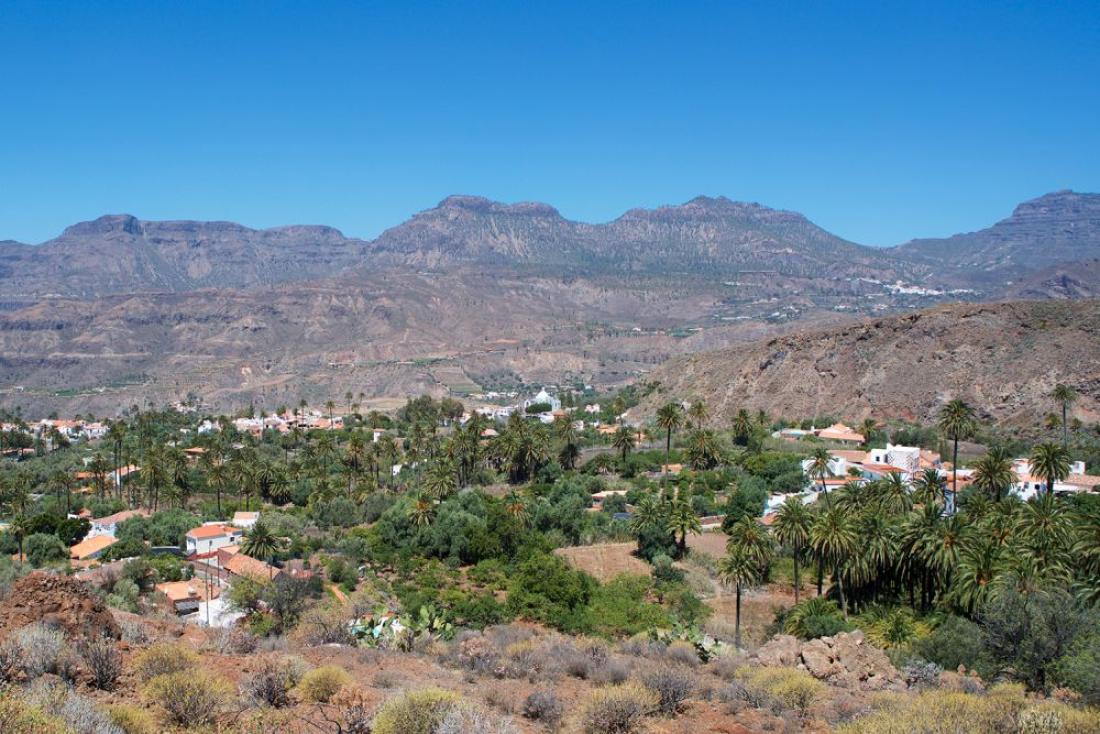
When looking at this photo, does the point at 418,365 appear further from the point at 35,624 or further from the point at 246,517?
the point at 35,624

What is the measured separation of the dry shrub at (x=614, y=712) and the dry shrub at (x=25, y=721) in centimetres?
644

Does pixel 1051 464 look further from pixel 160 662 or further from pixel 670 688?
pixel 160 662

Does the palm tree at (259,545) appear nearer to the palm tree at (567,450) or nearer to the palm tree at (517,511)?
the palm tree at (517,511)

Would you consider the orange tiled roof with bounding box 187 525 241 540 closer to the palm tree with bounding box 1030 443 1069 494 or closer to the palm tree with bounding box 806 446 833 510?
the palm tree with bounding box 806 446 833 510

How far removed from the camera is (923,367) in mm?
79750

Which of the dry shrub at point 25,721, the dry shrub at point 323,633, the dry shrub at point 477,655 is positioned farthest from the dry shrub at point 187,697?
the dry shrub at point 323,633

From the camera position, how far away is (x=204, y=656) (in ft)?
46.0

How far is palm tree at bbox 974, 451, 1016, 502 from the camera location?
38.6 m

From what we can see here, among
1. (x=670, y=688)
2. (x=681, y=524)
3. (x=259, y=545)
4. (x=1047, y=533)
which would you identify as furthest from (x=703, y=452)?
(x=670, y=688)

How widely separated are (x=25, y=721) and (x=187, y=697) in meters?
2.29

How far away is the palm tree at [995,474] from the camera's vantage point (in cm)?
3862

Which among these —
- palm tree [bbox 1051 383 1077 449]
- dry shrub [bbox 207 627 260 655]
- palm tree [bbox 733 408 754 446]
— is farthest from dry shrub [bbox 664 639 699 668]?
palm tree [bbox 733 408 754 446]

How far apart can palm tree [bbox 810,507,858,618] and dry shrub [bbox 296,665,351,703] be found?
66.8 ft

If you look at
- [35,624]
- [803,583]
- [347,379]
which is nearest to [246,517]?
[803,583]
